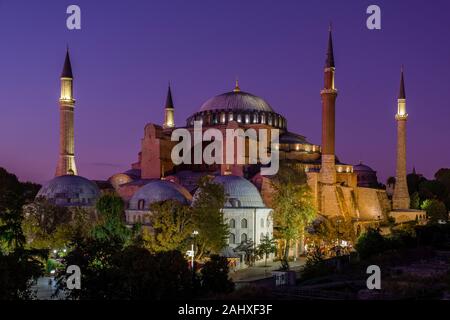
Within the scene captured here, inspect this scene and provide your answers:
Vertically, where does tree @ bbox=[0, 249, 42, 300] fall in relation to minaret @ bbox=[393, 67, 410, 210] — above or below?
below

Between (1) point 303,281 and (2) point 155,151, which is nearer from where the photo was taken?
(1) point 303,281

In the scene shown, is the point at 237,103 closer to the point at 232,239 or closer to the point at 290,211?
A: the point at 290,211

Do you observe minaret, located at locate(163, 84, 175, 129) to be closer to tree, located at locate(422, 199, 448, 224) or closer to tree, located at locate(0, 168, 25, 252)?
tree, located at locate(422, 199, 448, 224)

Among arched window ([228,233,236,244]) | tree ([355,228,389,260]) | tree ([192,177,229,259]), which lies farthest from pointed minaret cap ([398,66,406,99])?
tree ([192,177,229,259])

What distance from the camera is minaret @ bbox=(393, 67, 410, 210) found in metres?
45.4

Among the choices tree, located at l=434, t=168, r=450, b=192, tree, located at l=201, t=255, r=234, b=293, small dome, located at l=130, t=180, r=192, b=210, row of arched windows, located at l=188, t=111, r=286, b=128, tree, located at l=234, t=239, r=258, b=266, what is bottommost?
tree, located at l=234, t=239, r=258, b=266

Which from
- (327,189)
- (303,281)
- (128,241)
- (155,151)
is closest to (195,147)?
(155,151)

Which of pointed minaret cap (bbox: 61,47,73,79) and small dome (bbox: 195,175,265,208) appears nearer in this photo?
small dome (bbox: 195,175,265,208)

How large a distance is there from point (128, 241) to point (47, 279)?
3.69 m

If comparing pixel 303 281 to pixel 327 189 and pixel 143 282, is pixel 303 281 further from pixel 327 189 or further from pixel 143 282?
pixel 327 189

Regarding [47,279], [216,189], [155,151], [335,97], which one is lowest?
[47,279]

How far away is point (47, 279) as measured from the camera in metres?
23.5

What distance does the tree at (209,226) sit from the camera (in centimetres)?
2641

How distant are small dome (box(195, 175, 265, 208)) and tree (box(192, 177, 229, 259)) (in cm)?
252
